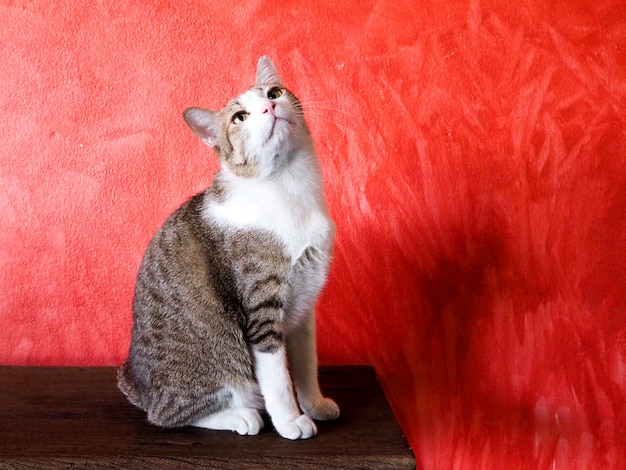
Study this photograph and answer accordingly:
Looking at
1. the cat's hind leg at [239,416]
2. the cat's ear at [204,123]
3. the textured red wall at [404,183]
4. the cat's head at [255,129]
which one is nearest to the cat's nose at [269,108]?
the cat's head at [255,129]

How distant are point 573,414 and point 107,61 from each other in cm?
133

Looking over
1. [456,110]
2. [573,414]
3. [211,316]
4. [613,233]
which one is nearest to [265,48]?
[456,110]

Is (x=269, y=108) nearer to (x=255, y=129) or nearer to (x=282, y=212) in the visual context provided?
(x=255, y=129)

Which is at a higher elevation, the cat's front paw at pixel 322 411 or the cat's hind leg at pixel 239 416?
the cat's hind leg at pixel 239 416

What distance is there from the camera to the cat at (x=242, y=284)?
0.96 m

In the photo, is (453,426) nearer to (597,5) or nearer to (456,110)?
(456,110)

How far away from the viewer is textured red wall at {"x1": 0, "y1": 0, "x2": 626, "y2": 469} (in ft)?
4.26

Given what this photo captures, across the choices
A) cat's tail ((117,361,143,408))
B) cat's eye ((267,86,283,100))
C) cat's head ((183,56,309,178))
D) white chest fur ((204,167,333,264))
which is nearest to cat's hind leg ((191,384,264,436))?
cat's tail ((117,361,143,408))

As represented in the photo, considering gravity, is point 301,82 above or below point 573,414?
above

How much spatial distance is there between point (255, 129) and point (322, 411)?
502 mm

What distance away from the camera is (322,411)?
3.40 ft

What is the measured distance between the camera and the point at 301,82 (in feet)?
4.33

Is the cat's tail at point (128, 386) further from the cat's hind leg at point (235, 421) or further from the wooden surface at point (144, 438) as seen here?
the cat's hind leg at point (235, 421)

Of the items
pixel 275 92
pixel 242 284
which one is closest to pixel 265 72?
pixel 275 92
